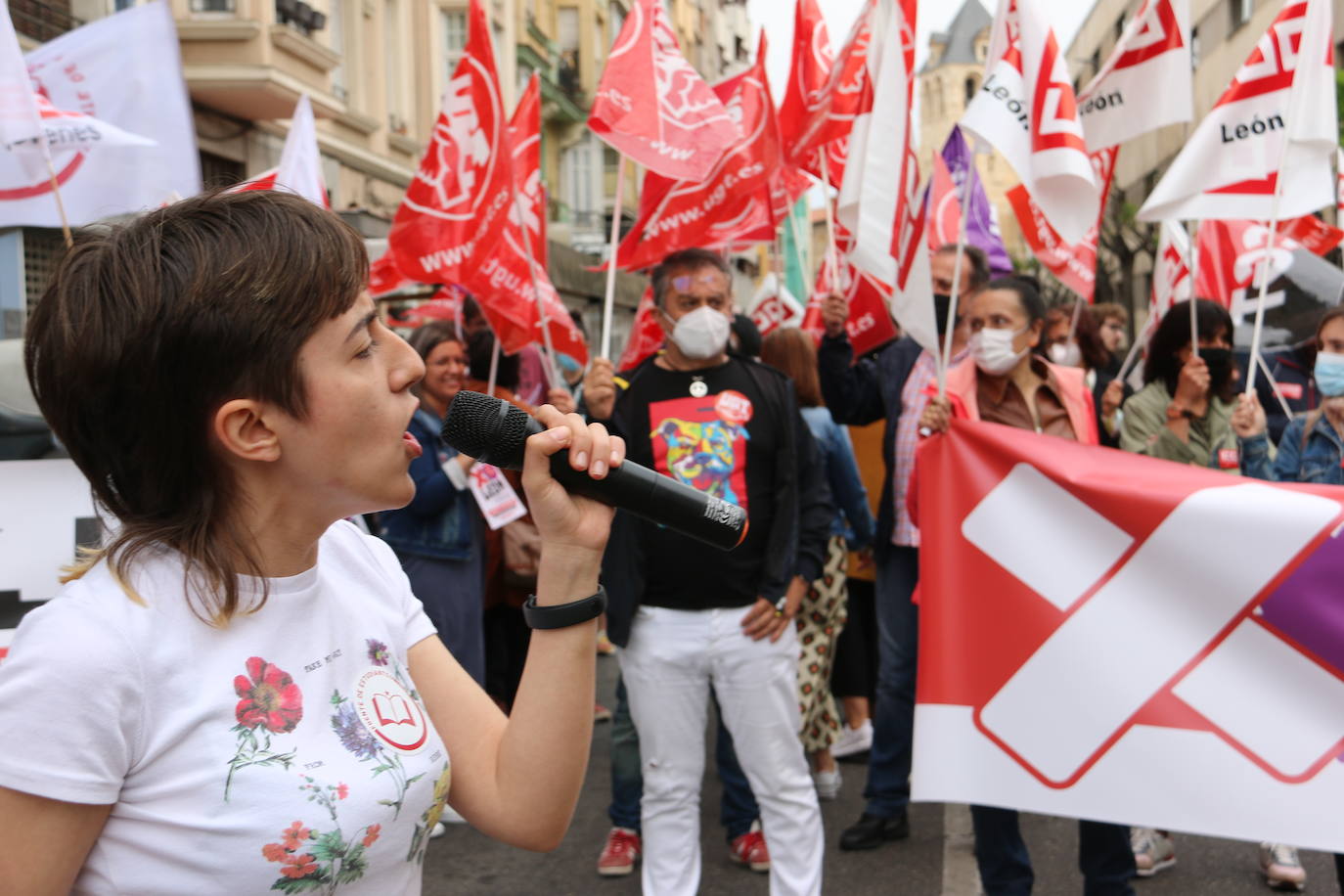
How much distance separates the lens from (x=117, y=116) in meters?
5.19

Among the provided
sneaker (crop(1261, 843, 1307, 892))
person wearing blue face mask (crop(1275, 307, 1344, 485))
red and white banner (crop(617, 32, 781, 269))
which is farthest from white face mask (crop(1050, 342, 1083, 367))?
sneaker (crop(1261, 843, 1307, 892))

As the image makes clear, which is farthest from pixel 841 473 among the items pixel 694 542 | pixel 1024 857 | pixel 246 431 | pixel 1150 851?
pixel 246 431

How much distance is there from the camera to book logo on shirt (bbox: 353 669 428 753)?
1.51 m

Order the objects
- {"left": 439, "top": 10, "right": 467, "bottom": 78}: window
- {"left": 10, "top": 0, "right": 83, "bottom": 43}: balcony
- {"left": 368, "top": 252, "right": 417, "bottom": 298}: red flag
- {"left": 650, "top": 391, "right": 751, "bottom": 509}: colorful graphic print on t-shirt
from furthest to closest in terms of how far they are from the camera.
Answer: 1. {"left": 439, "top": 10, "right": 467, "bottom": 78}: window
2. {"left": 10, "top": 0, "right": 83, "bottom": 43}: balcony
3. {"left": 368, "top": 252, "right": 417, "bottom": 298}: red flag
4. {"left": 650, "top": 391, "right": 751, "bottom": 509}: colorful graphic print on t-shirt

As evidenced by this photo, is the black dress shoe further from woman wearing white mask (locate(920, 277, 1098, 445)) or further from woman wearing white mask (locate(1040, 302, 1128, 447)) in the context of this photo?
woman wearing white mask (locate(1040, 302, 1128, 447))

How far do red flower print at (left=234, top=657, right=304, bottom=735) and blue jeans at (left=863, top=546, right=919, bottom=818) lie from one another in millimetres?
3455

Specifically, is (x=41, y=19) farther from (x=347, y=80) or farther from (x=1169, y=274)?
(x=1169, y=274)

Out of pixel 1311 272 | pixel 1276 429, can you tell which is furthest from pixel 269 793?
pixel 1311 272

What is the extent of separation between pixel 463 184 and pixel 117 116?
1.42 m

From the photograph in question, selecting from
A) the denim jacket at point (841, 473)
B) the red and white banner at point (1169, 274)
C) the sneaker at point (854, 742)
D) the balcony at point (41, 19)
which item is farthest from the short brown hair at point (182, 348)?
the balcony at point (41, 19)

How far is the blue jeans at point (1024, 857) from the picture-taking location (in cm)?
368

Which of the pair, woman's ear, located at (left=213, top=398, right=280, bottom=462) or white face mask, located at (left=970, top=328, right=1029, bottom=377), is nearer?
woman's ear, located at (left=213, top=398, right=280, bottom=462)

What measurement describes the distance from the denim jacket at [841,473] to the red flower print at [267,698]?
12.9 feet

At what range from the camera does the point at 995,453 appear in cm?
372
